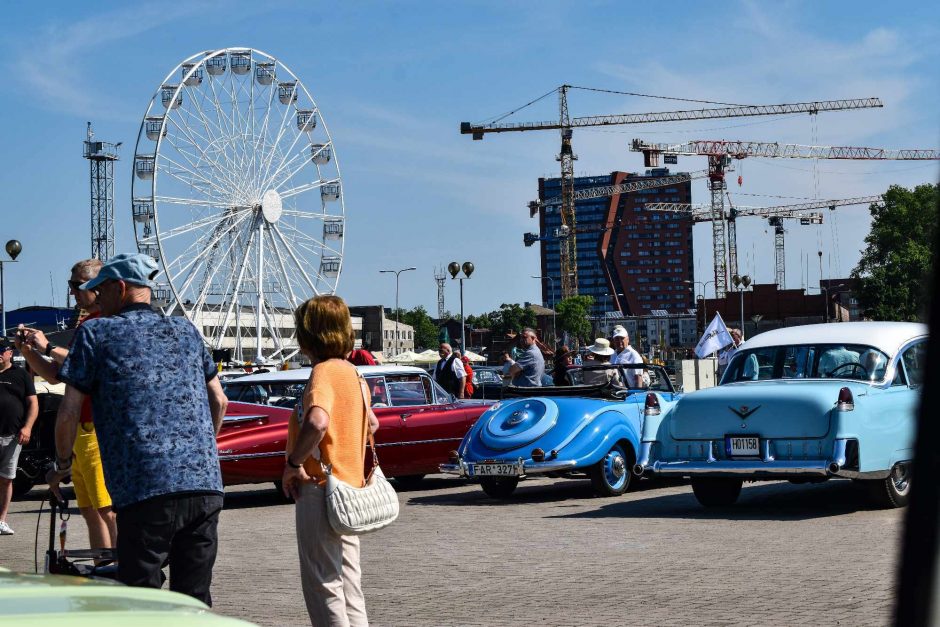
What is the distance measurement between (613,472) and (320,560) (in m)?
8.79

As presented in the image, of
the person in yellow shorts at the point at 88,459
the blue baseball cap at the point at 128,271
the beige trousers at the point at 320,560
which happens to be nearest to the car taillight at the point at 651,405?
the person in yellow shorts at the point at 88,459

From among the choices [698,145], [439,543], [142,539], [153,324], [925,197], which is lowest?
[439,543]

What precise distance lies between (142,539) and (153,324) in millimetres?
850

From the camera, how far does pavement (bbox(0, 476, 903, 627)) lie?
727 cm

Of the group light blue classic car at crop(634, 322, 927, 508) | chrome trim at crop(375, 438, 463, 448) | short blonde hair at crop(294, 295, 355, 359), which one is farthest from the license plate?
short blonde hair at crop(294, 295, 355, 359)

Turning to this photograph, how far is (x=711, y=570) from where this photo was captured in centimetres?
864

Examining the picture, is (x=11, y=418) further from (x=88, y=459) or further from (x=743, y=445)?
(x=743, y=445)

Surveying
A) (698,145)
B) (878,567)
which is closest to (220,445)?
(878,567)

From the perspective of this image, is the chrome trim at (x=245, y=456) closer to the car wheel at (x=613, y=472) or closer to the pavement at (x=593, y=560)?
the pavement at (x=593, y=560)

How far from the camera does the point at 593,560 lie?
9.37m

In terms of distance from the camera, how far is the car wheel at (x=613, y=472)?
13711mm

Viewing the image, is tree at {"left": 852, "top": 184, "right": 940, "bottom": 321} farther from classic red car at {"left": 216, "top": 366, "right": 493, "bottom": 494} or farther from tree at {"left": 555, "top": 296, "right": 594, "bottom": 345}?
classic red car at {"left": 216, "top": 366, "right": 493, "bottom": 494}

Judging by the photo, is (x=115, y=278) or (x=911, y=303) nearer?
(x=115, y=278)

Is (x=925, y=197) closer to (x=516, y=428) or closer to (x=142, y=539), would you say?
(x=516, y=428)
